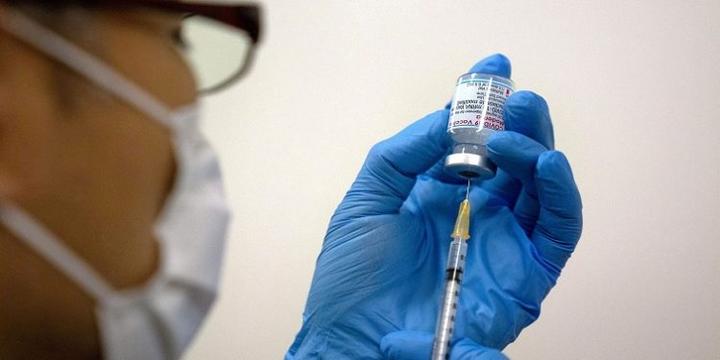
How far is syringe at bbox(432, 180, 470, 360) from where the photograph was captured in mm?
878

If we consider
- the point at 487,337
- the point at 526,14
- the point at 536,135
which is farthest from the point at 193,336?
the point at 526,14

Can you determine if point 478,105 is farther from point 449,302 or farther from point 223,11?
point 223,11

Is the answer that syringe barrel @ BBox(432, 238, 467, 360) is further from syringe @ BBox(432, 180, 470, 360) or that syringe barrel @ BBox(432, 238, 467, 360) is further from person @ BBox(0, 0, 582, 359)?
person @ BBox(0, 0, 582, 359)

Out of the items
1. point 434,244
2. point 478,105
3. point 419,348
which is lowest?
point 419,348

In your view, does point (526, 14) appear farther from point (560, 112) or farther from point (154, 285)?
point (154, 285)

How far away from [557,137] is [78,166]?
928mm

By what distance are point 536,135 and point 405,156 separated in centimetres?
19

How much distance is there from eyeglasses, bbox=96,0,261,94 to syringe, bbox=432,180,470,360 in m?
0.40

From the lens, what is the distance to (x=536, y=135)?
0.94 metres

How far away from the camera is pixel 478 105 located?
89 cm

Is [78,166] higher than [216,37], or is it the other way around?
[216,37]

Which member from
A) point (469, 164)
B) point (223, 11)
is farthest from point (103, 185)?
point (469, 164)

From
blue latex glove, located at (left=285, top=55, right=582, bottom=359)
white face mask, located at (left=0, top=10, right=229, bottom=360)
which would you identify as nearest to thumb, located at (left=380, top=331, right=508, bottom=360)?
blue latex glove, located at (left=285, top=55, right=582, bottom=359)

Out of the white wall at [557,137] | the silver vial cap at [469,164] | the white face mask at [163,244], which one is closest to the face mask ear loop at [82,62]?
the white face mask at [163,244]
